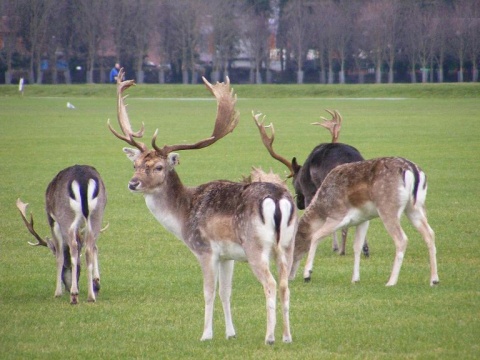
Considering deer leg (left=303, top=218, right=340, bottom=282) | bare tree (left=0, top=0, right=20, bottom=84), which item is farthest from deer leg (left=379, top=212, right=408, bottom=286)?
bare tree (left=0, top=0, right=20, bottom=84)

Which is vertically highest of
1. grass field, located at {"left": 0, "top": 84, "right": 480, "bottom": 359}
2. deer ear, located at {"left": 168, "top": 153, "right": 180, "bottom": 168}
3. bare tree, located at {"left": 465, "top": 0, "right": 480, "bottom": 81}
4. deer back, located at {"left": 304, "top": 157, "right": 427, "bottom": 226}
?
bare tree, located at {"left": 465, "top": 0, "right": 480, "bottom": 81}

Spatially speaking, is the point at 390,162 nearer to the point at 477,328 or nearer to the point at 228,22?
the point at 477,328

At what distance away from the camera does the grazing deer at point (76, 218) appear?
11.7 m

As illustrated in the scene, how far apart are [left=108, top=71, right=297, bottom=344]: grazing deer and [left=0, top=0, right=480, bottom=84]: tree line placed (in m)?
92.9

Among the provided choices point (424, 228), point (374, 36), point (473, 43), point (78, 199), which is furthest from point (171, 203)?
point (374, 36)

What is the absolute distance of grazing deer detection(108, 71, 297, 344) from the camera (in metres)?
9.59

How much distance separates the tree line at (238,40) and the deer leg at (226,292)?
93236mm

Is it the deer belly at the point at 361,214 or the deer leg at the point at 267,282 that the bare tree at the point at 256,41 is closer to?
the deer belly at the point at 361,214

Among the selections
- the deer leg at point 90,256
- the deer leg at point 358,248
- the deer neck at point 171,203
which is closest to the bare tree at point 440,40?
the deer leg at point 358,248

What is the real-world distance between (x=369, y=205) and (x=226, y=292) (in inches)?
120

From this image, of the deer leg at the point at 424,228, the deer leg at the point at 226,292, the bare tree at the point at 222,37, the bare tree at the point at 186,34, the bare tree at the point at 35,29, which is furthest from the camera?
the bare tree at the point at 222,37

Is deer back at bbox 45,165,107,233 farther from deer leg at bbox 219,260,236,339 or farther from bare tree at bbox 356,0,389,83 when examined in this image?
bare tree at bbox 356,0,389,83

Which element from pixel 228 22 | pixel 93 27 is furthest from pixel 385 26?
pixel 93 27

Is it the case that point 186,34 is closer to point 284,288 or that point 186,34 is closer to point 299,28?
point 299,28
